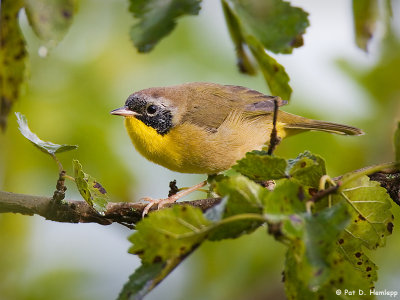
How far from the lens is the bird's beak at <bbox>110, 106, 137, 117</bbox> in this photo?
4.82 meters

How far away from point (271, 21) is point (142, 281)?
1043mm

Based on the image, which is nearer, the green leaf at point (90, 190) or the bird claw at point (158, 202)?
the green leaf at point (90, 190)

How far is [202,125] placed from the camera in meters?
5.03

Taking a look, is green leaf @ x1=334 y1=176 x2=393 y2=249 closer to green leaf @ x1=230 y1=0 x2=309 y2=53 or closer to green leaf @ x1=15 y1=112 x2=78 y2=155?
green leaf @ x1=230 y1=0 x2=309 y2=53

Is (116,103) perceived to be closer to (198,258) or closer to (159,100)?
(159,100)

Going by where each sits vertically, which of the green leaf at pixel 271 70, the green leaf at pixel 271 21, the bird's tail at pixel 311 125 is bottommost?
the green leaf at pixel 271 21

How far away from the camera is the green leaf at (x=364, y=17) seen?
87.6 inches

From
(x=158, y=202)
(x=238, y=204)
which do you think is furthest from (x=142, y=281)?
(x=158, y=202)

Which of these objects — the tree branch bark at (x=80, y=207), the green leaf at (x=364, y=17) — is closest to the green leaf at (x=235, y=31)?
the green leaf at (x=364, y=17)

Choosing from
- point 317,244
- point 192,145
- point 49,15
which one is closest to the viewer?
point 317,244

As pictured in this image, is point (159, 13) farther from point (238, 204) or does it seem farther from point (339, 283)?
point (339, 283)

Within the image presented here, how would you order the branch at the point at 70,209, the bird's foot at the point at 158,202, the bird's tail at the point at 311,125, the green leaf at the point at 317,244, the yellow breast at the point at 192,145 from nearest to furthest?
1. the green leaf at the point at 317,244
2. the branch at the point at 70,209
3. the bird's foot at the point at 158,202
4. the yellow breast at the point at 192,145
5. the bird's tail at the point at 311,125

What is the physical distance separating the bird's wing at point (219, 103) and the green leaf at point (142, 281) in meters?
3.27

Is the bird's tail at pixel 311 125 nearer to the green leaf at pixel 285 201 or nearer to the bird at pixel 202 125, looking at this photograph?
the bird at pixel 202 125
